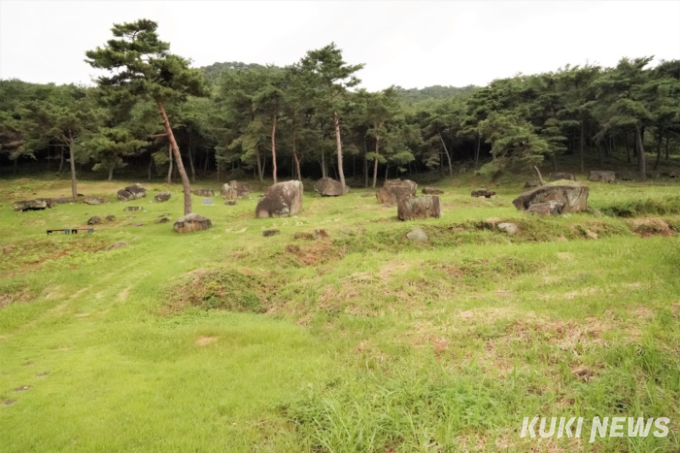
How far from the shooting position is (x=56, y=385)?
19.6 ft

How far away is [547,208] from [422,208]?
5.66 metres

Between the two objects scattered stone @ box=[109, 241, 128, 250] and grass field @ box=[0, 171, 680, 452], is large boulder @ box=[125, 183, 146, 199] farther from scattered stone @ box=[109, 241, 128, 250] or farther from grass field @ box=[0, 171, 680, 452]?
grass field @ box=[0, 171, 680, 452]

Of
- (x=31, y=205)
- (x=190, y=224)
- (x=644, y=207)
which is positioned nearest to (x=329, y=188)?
(x=190, y=224)

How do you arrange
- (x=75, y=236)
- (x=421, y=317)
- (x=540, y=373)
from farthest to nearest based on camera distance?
1. (x=75, y=236)
2. (x=421, y=317)
3. (x=540, y=373)

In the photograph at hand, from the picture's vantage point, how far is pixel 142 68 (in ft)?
60.9

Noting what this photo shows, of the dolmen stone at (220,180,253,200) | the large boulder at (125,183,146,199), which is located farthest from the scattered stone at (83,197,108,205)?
the dolmen stone at (220,180,253,200)

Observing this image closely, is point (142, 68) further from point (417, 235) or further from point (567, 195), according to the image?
point (567, 195)

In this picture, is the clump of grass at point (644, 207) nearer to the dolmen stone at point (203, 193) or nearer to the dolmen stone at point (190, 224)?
the dolmen stone at point (190, 224)

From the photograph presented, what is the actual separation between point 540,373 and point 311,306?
586 centimetres

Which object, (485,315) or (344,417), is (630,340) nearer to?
(485,315)

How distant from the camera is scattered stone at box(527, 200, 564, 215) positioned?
16.3 m

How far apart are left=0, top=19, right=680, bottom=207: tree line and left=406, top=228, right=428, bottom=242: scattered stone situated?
1477cm

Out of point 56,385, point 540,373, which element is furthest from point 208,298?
point 540,373

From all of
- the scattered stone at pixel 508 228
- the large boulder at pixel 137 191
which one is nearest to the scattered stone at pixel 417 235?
the scattered stone at pixel 508 228
